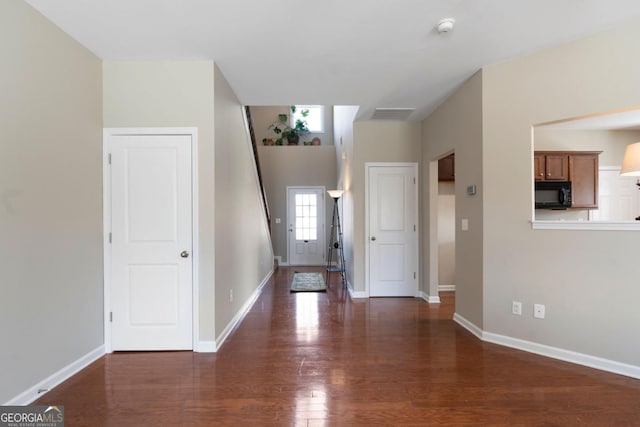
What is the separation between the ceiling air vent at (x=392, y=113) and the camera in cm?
407

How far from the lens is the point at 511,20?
7.43 ft

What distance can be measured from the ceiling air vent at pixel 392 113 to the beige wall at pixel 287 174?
3730mm

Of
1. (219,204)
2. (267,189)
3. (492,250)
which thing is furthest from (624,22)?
(267,189)

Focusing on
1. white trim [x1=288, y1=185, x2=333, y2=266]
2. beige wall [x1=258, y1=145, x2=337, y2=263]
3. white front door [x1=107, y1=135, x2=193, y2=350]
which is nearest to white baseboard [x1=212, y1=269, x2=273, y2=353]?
white front door [x1=107, y1=135, x2=193, y2=350]

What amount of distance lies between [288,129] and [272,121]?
606 mm

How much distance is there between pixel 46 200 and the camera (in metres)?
2.15

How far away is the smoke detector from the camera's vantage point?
2.22 m

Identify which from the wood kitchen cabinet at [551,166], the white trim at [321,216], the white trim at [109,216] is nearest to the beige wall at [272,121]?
the white trim at [321,216]

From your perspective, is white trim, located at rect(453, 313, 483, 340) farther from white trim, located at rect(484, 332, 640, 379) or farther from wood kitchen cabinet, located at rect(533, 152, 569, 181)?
wood kitchen cabinet, located at rect(533, 152, 569, 181)

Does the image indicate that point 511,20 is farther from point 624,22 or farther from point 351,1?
point 351,1

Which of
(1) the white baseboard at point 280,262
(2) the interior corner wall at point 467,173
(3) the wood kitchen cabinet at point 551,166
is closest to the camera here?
(2) the interior corner wall at point 467,173

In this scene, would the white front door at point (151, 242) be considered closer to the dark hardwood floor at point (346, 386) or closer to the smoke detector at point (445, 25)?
the dark hardwood floor at point (346, 386)

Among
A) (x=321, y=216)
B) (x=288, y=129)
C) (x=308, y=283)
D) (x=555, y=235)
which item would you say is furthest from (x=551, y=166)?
(x=288, y=129)

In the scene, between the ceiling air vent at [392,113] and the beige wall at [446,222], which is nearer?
the ceiling air vent at [392,113]
